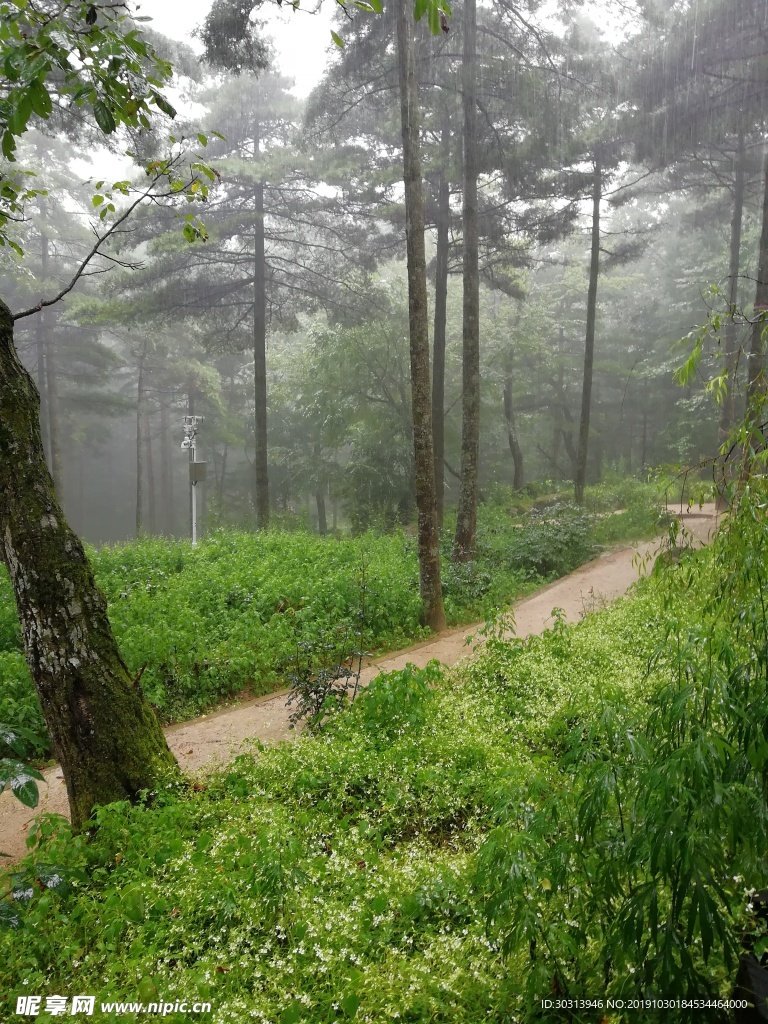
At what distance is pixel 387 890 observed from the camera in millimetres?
3107

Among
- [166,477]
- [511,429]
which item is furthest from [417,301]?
[166,477]

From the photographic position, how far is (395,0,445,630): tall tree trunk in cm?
797

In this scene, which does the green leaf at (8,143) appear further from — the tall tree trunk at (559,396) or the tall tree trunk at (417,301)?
the tall tree trunk at (559,396)

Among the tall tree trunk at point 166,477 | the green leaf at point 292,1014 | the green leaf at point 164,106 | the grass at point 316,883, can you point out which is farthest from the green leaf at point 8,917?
the tall tree trunk at point 166,477

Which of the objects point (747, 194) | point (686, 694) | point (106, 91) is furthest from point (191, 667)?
point (747, 194)

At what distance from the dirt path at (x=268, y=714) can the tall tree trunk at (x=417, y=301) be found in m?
1.23

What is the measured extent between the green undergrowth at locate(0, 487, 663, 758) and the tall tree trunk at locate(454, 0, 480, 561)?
894mm

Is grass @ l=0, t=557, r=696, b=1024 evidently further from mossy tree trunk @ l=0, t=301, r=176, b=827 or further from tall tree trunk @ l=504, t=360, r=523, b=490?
tall tree trunk @ l=504, t=360, r=523, b=490

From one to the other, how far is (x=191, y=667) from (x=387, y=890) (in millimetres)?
4677

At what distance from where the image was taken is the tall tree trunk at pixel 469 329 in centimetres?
1106

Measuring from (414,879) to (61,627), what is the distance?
105 inches

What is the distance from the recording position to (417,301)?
8312 mm

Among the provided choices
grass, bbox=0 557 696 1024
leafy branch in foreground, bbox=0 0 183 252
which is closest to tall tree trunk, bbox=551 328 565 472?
grass, bbox=0 557 696 1024

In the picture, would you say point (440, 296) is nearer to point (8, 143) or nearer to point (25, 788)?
point (8, 143)
